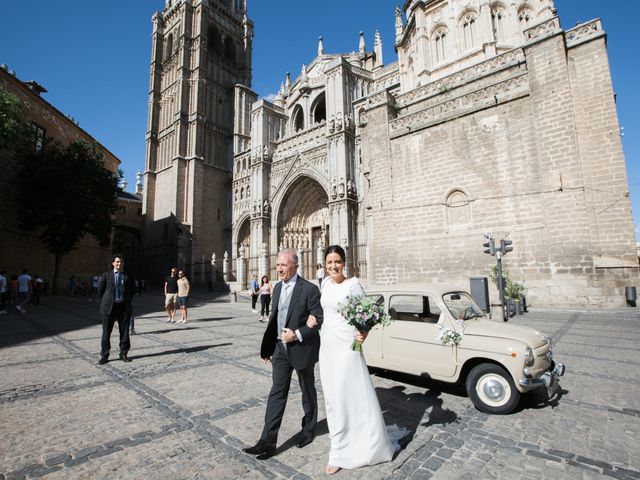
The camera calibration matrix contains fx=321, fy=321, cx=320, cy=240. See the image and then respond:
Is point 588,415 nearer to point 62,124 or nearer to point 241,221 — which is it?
point 62,124

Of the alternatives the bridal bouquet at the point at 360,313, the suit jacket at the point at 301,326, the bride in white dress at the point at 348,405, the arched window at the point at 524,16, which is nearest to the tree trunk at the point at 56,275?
the suit jacket at the point at 301,326

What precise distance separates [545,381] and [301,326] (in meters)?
2.48

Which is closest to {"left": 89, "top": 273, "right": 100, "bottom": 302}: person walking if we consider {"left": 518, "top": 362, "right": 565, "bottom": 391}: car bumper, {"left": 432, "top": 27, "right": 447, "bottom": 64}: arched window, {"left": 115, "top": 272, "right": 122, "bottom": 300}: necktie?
{"left": 115, "top": 272, "right": 122, "bottom": 300}: necktie

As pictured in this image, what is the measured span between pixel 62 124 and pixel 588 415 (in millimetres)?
28513

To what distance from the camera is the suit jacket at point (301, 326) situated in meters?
2.60

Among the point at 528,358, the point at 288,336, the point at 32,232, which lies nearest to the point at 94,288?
the point at 32,232

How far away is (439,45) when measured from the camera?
2117cm

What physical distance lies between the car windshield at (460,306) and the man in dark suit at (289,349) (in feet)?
6.32

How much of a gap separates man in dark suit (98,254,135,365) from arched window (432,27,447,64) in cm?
2266

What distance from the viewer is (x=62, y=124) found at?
2138 centimetres

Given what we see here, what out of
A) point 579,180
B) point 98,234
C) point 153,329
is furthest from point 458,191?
point 98,234

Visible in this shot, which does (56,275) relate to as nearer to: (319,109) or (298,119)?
(298,119)

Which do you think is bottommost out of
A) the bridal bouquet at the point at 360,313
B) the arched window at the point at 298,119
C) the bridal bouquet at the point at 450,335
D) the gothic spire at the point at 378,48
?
the bridal bouquet at the point at 450,335

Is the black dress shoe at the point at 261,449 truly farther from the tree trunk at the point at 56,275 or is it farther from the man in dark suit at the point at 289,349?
the tree trunk at the point at 56,275
